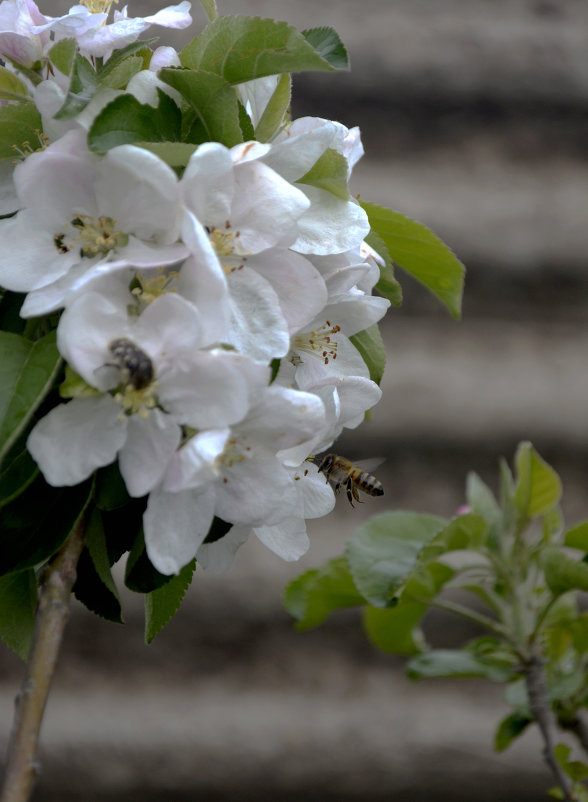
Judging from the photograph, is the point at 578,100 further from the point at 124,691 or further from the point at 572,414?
the point at 124,691

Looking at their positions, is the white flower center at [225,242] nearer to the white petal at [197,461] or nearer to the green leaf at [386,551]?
the white petal at [197,461]

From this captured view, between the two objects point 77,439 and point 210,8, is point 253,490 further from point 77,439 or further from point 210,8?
point 210,8

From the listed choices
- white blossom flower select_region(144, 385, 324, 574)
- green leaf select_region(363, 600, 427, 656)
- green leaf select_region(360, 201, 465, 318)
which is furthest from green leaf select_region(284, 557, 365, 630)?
white blossom flower select_region(144, 385, 324, 574)

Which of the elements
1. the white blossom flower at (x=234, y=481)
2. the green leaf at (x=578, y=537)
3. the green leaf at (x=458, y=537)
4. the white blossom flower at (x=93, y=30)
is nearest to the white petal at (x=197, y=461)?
the white blossom flower at (x=234, y=481)

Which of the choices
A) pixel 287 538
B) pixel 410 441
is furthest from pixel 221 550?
pixel 410 441

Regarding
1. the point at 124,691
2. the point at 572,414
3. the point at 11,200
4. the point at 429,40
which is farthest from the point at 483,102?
the point at 11,200
